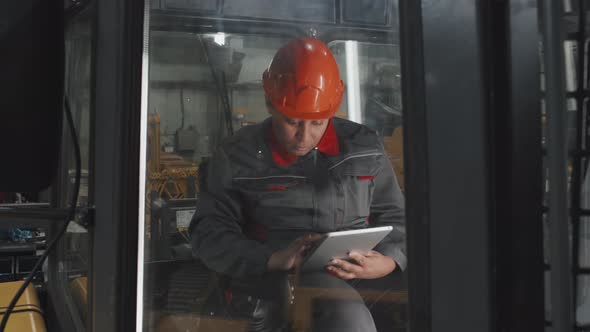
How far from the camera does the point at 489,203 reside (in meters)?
0.49

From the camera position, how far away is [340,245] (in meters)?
0.76

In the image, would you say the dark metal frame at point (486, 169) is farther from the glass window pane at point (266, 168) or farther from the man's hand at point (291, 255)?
the man's hand at point (291, 255)

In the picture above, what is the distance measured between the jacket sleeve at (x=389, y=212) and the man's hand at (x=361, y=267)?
13 mm

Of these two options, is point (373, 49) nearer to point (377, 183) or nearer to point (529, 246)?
point (377, 183)

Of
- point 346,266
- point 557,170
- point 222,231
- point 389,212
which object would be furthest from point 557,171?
point 222,231

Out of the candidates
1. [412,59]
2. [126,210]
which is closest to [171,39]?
[126,210]

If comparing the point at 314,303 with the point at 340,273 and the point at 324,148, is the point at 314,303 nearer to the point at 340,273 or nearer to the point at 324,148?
the point at 340,273

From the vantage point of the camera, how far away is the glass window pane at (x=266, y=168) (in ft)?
2.37

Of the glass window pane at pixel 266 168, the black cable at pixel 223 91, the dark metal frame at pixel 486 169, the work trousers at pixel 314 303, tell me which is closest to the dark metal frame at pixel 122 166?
the glass window pane at pixel 266 168

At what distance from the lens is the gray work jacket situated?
725 mm

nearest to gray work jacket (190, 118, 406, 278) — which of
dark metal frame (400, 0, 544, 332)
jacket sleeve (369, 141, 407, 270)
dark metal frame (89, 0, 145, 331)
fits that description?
jacket sleeve (369, 141, 407, 270)

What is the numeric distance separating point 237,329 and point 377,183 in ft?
1.22

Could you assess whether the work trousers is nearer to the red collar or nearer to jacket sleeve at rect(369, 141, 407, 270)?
jacket sleeve at rect(369, 141, 407, 270)

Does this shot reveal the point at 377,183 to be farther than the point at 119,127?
No
